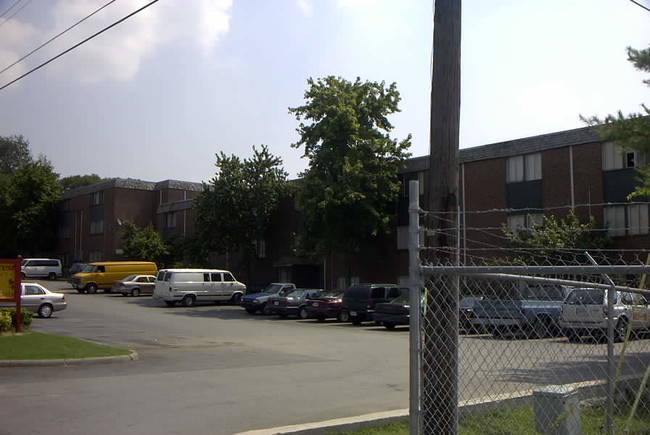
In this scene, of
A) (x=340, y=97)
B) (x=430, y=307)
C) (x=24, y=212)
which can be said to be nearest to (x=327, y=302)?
(x=340, y=97)

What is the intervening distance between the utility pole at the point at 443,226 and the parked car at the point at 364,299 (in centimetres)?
2392

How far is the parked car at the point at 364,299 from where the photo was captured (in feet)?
99.3

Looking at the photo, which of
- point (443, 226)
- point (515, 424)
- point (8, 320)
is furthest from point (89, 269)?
point (443, 226)

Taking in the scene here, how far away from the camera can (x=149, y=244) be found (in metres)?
56.7

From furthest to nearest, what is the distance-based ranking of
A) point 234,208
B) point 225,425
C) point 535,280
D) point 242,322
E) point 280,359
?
point 234,208, point 242,322, point 280,359, point 225,425, point 535,280

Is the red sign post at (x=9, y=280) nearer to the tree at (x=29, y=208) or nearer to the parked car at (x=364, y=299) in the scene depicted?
the parked car at (x=364, y=299)

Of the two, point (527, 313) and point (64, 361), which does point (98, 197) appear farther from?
point (527, 313)

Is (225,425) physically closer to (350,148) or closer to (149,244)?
(350,148)

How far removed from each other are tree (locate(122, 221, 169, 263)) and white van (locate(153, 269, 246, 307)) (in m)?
16.2

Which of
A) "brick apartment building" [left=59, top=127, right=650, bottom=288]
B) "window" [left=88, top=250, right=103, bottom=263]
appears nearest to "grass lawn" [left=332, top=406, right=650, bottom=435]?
"brick apartment building" [left=59, top=127, right=650, bottom=288]

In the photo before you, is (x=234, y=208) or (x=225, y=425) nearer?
(x=225, y=425)

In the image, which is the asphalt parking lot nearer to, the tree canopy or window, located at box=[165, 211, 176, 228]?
window, located at box=[165, 211, 176, 228]

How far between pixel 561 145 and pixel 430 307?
28844 millimetres

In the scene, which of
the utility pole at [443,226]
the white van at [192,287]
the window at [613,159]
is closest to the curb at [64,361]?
the utility pole at [443,226]
